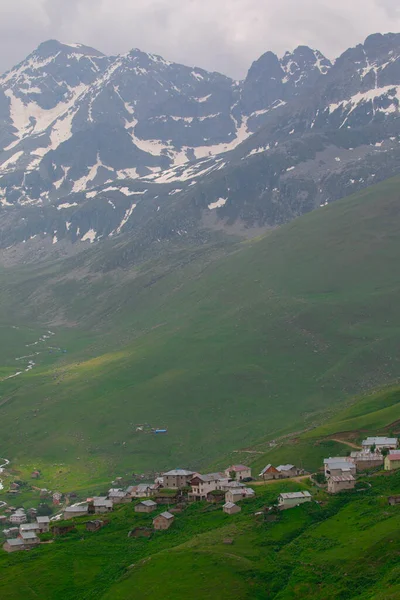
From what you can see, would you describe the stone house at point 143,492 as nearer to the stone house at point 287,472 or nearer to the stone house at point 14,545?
the stone house at point 287,472

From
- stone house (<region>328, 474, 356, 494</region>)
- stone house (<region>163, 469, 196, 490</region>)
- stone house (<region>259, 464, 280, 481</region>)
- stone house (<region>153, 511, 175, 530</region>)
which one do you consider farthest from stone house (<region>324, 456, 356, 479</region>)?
stone house (<region>153, 511, 175, 530</region>)

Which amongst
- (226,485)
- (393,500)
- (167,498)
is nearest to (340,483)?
(393,500)

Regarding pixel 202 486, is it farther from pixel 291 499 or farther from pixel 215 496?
pixel 291 499

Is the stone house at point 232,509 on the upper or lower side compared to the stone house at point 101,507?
lower

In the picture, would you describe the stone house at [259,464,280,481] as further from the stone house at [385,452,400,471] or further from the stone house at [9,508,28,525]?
the stone house at [9,508,28,525]

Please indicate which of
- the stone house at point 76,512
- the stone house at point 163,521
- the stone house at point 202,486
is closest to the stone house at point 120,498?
the stone house at point 76,512

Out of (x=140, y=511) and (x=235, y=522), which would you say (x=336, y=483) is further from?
(x=140, y=511)
